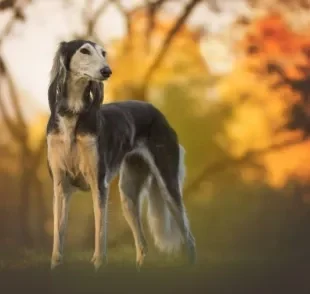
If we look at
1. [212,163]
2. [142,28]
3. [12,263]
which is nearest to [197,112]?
[212,163]

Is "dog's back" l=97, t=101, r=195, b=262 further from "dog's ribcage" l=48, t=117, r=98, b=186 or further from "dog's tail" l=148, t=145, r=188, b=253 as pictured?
"dog's ribcage" l=48, t=117, r=98, b=186

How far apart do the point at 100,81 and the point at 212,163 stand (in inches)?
14.8

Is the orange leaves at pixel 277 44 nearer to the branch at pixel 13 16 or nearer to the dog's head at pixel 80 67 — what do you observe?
the dog's head at pixel 80 67

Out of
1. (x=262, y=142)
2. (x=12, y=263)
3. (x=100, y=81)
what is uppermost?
(x=100, y=81)

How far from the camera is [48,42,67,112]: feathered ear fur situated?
1.33 meters

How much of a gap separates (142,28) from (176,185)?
0.42m

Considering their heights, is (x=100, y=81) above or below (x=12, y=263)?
above

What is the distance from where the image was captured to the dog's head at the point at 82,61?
4.25 ft

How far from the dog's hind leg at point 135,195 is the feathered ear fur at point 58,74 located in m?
0.25

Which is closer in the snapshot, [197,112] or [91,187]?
[91,187]

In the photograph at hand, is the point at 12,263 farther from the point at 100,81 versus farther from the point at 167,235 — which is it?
the point at 100,81

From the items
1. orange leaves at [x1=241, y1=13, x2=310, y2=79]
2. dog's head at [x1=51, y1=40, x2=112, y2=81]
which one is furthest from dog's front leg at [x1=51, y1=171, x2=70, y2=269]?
orange leaves at [x1=241, y1=13, x2=310, y2=79]

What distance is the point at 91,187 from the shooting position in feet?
4.48

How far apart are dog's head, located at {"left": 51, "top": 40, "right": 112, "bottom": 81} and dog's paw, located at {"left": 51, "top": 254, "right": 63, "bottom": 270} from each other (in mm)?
437
